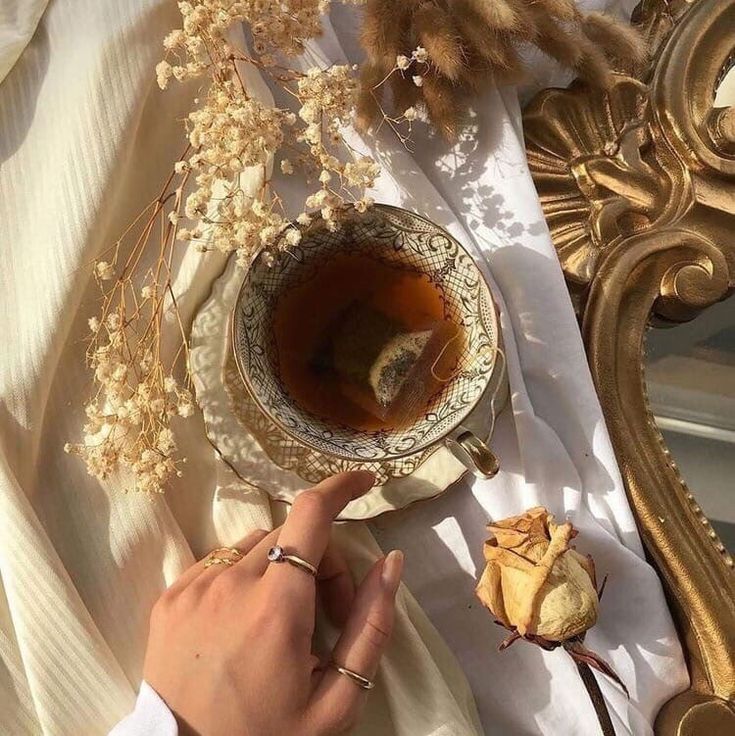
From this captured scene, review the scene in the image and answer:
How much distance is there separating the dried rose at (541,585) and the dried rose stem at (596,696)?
0.01m

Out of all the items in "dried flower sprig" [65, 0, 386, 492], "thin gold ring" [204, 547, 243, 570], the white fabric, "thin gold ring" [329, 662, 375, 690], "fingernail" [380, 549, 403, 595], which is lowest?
"thin gold ring" [329, 662, 375, 690]

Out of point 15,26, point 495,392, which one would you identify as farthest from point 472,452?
point 15,26

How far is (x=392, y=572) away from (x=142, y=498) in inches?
10.2

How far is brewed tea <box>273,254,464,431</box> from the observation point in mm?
773

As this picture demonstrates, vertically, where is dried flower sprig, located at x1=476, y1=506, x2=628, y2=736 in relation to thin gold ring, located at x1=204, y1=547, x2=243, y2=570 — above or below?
below

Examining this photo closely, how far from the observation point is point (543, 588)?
65 cm

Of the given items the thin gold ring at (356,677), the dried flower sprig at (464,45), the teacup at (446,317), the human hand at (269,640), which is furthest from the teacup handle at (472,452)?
the dried flower sprig at (464,45)

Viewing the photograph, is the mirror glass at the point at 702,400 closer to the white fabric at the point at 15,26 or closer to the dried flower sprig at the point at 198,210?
the dried flower sprig at the point at 198,210

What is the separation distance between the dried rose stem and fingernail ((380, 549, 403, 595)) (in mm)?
184

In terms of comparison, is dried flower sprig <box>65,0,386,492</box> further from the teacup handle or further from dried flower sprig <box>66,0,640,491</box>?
the teacup handle

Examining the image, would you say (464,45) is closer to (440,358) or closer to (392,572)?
(440,358)

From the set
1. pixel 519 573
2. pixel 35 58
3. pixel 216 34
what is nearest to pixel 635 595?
pixel 519 573

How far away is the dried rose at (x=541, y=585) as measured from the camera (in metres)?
0.65

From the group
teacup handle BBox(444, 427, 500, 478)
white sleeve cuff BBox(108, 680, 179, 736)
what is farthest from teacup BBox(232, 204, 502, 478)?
white sleeve cuff BBox(108, 680, 179, 736)
